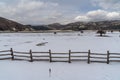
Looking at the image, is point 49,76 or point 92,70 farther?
point 92,70

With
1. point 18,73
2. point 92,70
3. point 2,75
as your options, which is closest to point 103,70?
point 92,70

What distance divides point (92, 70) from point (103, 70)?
2.85 feet

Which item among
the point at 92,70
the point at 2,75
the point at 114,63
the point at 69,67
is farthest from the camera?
the point at 114,63

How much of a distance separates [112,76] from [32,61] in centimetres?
818

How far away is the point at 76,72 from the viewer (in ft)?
42.2

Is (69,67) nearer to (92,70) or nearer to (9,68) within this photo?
(92,70)

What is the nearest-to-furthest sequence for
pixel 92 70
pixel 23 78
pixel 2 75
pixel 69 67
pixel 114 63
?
pixel 23 78 < pixel 2 75 < pixel 92 70 < pixel 69 67 < pixel 114 63

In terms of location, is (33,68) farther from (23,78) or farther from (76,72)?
(76,72)

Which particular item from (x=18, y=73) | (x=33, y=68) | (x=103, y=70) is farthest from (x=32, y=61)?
(x=103, y=70)

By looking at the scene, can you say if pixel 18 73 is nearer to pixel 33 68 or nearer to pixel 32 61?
pixel 33 68

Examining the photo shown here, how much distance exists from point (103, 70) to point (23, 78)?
6.21 metres

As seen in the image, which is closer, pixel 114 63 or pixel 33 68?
pixel 33 68

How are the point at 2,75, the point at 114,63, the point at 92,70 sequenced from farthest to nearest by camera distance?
the point at 114,63 < the point at 92,70 < the point at 2,75

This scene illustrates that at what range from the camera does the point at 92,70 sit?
44.0 ft
